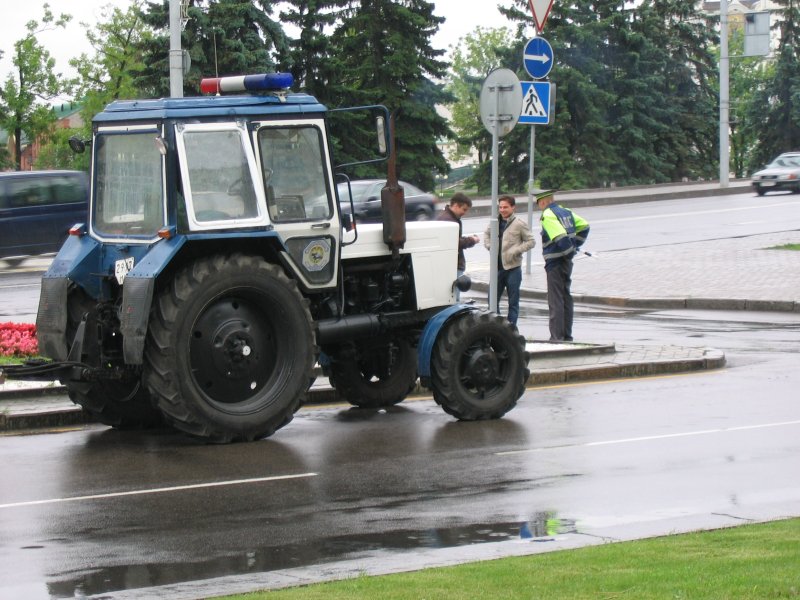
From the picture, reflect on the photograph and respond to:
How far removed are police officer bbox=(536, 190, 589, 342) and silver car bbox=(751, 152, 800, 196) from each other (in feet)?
107

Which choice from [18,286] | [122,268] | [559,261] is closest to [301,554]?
[122,268]

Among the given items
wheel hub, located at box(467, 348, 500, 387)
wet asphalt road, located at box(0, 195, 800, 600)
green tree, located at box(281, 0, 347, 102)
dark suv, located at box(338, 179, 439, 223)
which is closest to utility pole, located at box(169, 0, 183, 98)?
dark suv, located at box(338, 179, 439, 223)

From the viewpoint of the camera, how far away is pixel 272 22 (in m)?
51.1

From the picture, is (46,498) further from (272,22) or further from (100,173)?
(272,22)

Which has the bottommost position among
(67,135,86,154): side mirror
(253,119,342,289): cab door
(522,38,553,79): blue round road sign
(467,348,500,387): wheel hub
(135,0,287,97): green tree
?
(467,348,500,387): wheel hub

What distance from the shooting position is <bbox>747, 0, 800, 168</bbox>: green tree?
76.0 meters

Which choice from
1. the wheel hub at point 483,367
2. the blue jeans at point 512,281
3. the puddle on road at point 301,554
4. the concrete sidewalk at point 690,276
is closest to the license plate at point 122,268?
the wheel hub at point 483,367

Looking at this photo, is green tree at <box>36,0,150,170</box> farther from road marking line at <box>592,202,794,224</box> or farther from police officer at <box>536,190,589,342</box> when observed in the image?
police officer at <box>536,190,589,342</box>

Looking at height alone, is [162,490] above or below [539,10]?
below

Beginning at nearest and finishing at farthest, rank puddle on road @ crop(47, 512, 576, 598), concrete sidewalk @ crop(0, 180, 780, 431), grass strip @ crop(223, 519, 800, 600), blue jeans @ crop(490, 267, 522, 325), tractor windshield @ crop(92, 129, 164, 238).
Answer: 1. grass strip @ crop(223, 519, 800, 600)
2. puddle on road @ crop(47, 512, 576, 598)
3. tractor windshield @ crop(92, 129, 164, 238)
4. concrete sidewalk @ crop(0, 180, 780, 431)
5. blue jeans @ crop(490, 267, 522, 325)

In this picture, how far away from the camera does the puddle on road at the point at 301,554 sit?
23.8 ft

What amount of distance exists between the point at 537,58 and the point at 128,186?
32.7ft

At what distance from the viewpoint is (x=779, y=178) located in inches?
1913

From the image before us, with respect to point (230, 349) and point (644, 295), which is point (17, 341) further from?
point (644, 295)
